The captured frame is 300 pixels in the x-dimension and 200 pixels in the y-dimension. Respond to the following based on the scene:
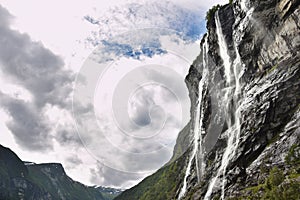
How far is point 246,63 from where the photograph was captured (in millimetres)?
68938

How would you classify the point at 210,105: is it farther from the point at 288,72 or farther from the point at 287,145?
the point at 287,145

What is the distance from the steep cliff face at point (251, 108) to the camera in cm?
4550

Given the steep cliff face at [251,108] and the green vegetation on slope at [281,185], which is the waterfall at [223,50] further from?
the green vegetation on slope at [281,185]

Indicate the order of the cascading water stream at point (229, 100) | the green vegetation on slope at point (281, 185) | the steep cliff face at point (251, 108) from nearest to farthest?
the green vegetation on slope at point (281, 185), the steep cliff face at point (251, 108), the cascading water stream at point (229, 100)

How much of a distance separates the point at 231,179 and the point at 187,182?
28.2 meters

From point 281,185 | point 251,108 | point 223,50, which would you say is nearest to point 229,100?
point 251,108

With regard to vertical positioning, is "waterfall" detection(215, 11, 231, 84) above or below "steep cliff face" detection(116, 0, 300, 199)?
above

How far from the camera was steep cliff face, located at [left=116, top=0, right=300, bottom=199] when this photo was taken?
45.5 metres

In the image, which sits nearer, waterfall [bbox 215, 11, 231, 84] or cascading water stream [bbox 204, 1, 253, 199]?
cascading water stream [bbox 204, 1, 253, 199]

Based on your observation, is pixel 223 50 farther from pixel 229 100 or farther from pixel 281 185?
pixel 281 185

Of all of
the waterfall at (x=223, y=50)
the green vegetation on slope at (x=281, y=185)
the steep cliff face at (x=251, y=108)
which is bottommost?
the green vegetation on slope at (x=281, y=185)

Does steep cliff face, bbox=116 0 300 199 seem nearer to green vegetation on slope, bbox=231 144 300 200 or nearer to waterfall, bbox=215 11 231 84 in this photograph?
waterfall, bbox=215 11 231 84

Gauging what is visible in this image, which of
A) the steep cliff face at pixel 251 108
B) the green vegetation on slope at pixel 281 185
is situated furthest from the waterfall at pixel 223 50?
the green vegetation on slope at pixel 281 185

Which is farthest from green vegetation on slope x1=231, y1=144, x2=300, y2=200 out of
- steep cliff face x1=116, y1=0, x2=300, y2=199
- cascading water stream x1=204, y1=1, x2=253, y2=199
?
cascading water stream x1=204, y1=1, x2=253, y2=199
